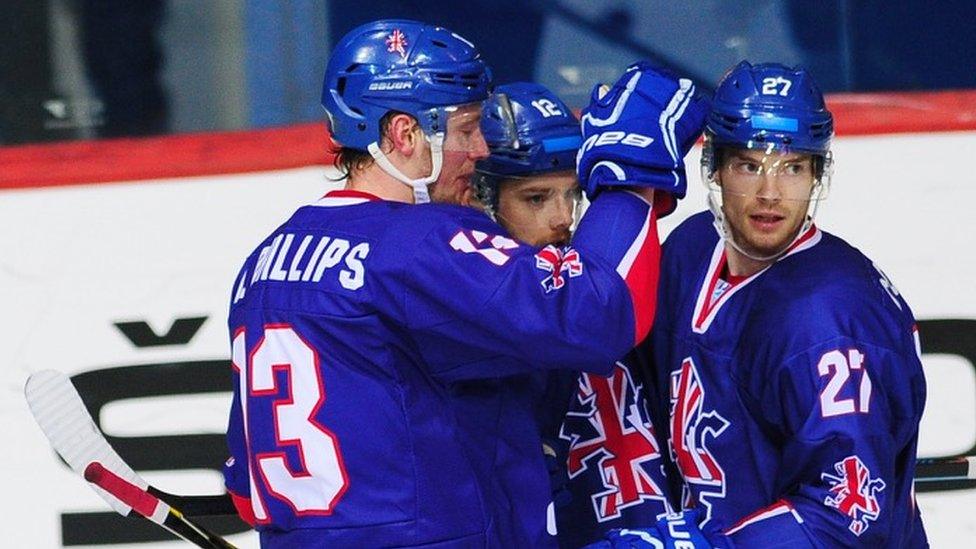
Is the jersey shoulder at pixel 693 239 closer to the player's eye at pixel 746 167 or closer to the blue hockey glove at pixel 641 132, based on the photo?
the player's eye at pixel 746 167

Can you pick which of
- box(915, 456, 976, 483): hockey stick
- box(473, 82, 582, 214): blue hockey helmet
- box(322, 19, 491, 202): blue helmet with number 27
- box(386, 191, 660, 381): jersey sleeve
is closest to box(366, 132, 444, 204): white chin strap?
box(322, 19, 491, 202): blue helmet with number 27

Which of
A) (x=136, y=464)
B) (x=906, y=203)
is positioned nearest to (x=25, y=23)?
(x=136, y=464)

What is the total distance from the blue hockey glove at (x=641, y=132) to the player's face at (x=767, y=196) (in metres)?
0.11

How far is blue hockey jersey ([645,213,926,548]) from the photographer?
222 cm

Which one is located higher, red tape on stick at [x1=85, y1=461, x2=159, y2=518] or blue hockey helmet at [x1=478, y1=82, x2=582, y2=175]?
blue hockey helmet at [x1=478, y1=82, x2=582, y2=175]

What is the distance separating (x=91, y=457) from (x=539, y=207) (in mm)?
787

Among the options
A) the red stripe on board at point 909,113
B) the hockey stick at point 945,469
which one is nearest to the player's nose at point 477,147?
the hockey stick at point 945,469

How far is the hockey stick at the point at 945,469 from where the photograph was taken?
3.01 meters

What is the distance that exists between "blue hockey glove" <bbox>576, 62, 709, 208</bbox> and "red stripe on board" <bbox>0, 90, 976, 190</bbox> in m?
1.15

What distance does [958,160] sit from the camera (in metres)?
3.35

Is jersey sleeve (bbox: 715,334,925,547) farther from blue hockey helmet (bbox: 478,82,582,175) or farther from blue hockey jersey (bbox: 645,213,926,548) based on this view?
blue hockey helmet (bbox: 478,82,582,175)

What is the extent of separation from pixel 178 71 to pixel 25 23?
331 mm

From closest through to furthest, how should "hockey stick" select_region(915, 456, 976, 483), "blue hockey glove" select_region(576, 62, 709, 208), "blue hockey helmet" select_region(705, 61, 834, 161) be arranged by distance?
1. "blue hockey glove" select_region(576, 62, 709, 208)
2. "blue hockey helmet" select_region(705, 61, 834, 161)
3. "hockey stick" select_region(915, 456, 976, 483)

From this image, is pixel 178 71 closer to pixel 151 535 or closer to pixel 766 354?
pixel 151 535
